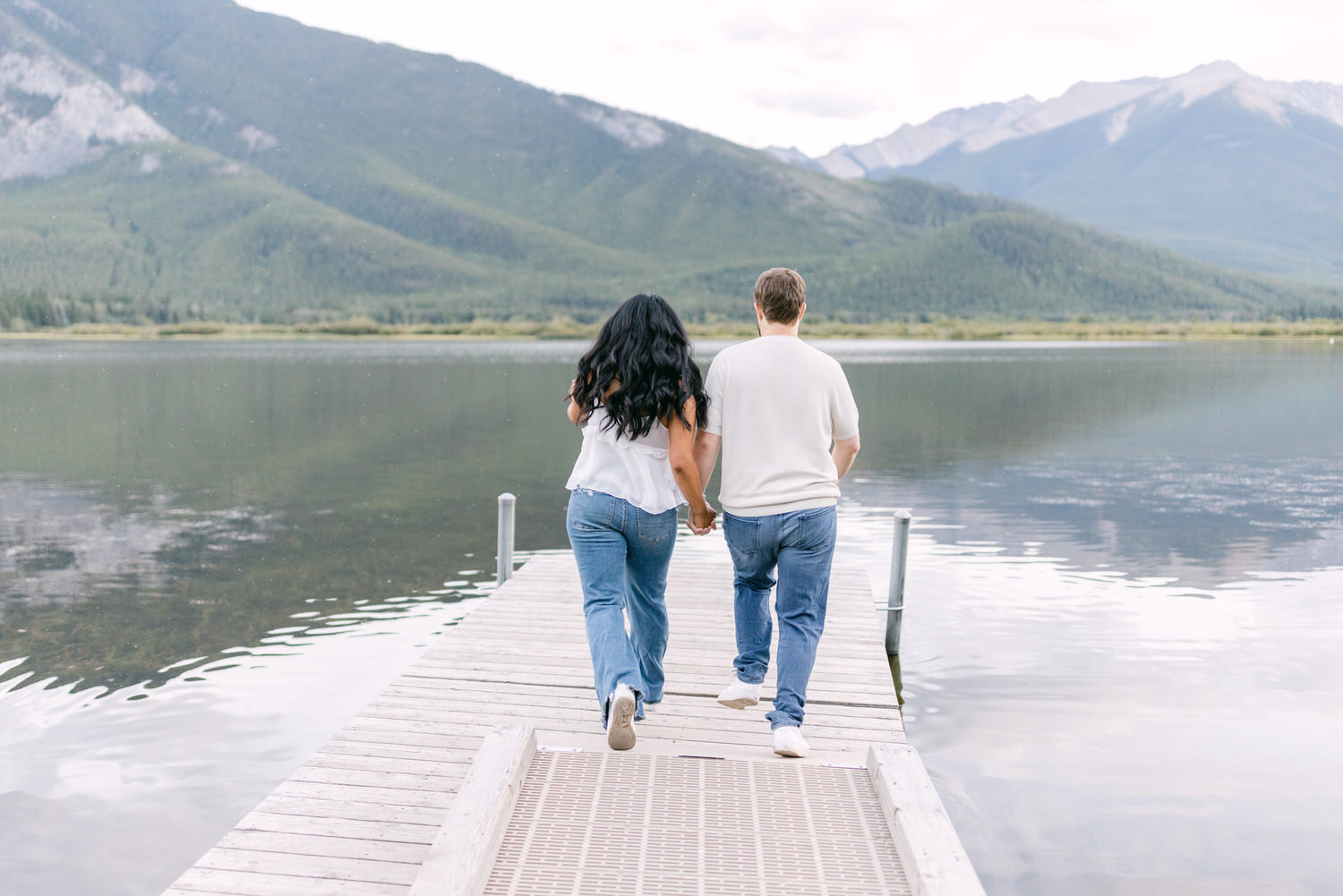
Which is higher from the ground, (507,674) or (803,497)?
(803,497)

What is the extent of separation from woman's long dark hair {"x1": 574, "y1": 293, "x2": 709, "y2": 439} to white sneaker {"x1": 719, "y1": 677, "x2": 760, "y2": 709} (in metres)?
1.42

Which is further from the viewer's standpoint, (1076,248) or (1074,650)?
(1076,248)

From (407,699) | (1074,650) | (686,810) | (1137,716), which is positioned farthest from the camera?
(1074,650)

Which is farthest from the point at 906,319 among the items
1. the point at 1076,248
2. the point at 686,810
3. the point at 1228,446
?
the point at 686,810

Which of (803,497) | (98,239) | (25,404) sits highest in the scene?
(98,239)

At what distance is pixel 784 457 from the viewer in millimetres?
4441

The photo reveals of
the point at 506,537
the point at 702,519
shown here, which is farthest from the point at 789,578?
the point at 506,537

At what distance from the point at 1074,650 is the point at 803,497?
6050 millimetres

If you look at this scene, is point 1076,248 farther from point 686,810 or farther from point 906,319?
point 686,810

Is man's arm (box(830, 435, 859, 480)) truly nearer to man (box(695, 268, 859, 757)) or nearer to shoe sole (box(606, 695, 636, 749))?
man (box(695, 268, 859, 757))

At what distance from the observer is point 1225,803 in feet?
20.9

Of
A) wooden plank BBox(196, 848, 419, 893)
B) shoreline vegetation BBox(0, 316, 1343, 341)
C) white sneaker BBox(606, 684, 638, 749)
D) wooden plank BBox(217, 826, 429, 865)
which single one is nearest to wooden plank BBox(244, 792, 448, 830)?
wooden plank BBox(217, 826, 429, 865)

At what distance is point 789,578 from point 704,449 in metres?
0.68

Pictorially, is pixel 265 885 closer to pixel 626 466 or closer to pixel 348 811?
pixel 348 811
